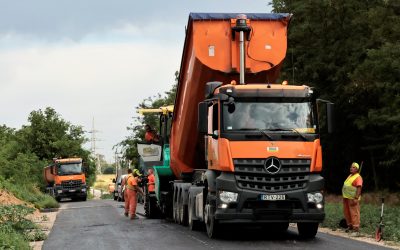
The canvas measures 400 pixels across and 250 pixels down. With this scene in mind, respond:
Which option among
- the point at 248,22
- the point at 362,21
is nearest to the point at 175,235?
the point at 248,22

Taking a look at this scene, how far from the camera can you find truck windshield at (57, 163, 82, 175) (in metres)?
47.9

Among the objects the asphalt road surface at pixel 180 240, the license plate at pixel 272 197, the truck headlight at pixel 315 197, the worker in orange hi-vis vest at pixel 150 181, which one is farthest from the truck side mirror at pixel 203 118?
the worker in orange hi-vis vest at pixel 150 181

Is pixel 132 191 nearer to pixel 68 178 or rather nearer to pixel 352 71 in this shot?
pixel 352 71

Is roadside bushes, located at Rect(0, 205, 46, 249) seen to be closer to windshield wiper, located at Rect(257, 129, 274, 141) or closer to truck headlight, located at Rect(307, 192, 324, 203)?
windshield wiper, located at Rect(257, 129, 274, 141)

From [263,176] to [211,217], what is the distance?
1.57 metres

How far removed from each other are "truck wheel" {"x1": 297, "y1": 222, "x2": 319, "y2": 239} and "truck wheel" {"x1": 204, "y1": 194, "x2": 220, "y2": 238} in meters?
1.85

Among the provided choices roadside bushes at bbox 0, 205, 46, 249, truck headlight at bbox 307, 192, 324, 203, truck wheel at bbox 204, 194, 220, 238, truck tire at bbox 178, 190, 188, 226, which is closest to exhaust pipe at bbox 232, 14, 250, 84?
truck wheel at bbox 204, 194, 220, 238

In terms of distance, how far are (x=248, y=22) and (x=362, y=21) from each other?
1835 centimetres

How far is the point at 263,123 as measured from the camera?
13.2 m

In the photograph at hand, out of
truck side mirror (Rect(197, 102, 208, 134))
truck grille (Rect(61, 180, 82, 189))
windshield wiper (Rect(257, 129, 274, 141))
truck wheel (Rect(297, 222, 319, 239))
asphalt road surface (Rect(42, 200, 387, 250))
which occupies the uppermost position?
truck side mirror (Rect(197, 102, 208, 134))

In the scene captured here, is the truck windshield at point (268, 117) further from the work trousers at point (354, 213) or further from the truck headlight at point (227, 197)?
the work trousers at point (354, 213)

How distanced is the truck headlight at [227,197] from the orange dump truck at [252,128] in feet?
0.06

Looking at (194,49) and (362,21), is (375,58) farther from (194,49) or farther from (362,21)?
(194,49)

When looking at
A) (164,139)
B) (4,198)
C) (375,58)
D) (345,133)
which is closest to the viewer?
(164,139)
